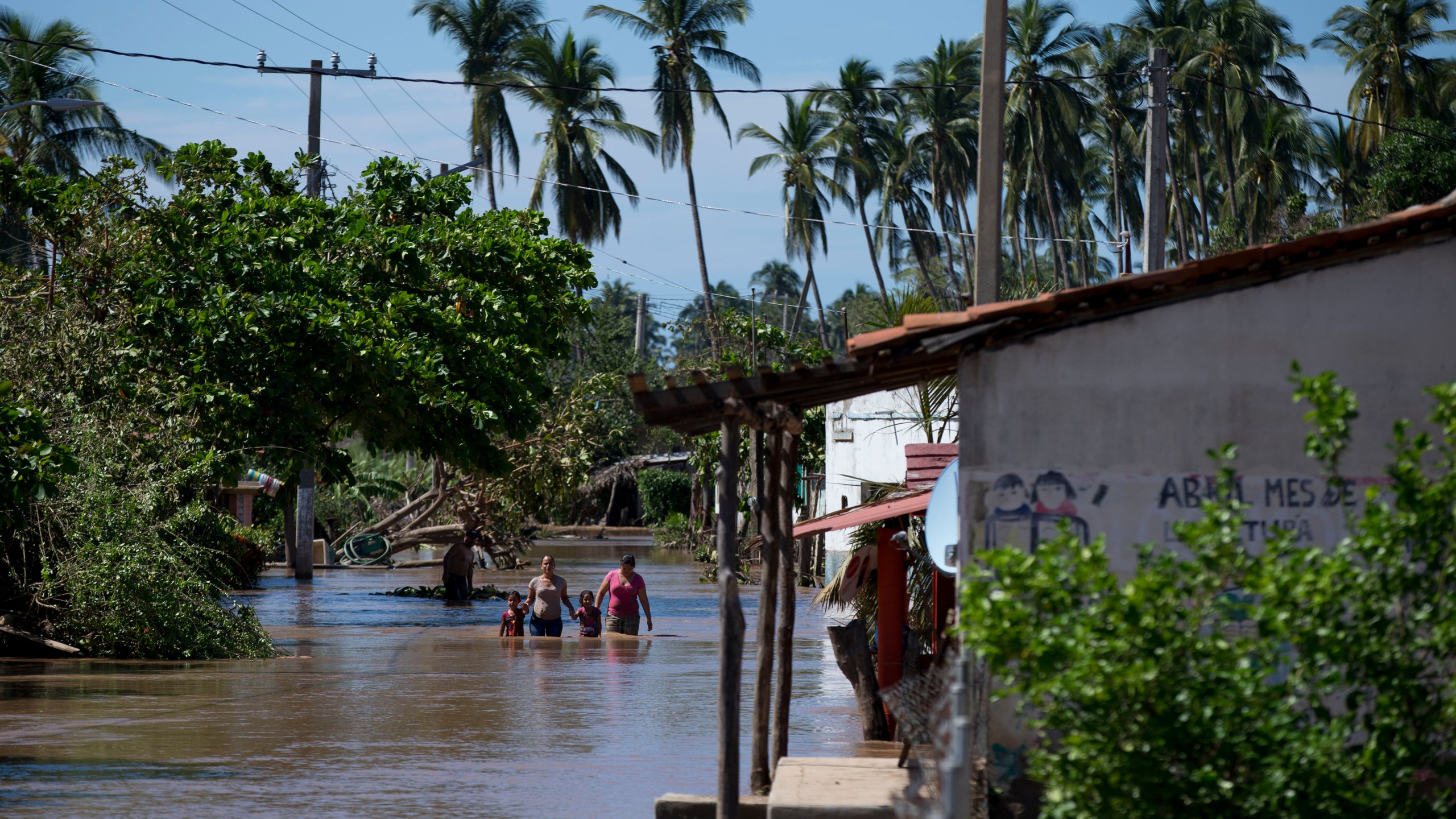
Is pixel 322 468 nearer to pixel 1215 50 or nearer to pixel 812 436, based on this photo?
pixel 812 436

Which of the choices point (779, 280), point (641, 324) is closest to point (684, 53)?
point (641, 324)

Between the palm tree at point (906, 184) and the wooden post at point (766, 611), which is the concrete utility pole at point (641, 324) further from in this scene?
the wooden post at point (766, 611)

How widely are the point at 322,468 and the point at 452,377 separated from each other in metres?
2.57

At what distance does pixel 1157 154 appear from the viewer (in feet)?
53.1

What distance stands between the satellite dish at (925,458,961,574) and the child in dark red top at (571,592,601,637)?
12.3 m

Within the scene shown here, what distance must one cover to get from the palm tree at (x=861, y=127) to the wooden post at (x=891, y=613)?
45806 millimetres

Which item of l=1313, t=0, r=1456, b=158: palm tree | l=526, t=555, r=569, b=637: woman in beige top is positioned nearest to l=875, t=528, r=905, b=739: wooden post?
l=526, t=555, r=569, b=637: woman in beige top

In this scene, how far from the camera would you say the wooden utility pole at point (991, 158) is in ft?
38.7

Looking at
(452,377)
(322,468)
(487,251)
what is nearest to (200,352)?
(322,468)

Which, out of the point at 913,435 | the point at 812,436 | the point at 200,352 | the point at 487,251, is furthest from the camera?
the point at 812,436

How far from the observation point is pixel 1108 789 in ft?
17.8

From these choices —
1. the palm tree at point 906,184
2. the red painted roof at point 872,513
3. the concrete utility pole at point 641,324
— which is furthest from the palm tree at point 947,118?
the red painted roof at point 872,513

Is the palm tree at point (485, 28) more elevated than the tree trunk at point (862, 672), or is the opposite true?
the palm tree at point (485, 28)

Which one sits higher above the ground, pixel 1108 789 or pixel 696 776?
pixel 1108 789
